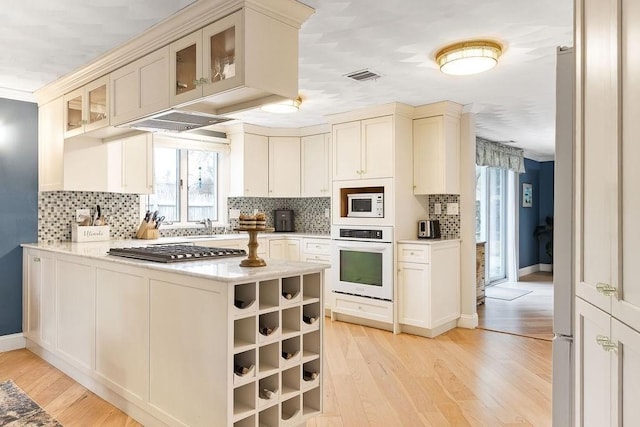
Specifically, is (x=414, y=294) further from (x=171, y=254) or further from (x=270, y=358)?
(x=171, y=254)

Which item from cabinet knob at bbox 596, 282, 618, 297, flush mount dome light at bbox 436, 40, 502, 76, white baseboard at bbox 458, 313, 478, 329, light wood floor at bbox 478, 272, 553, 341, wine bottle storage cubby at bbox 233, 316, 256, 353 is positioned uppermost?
flush mount dome light at bbox 436, 40, 502, 76

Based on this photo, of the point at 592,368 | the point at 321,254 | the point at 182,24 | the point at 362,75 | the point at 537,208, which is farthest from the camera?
the point at 537,208

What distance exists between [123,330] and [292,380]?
1124 mm

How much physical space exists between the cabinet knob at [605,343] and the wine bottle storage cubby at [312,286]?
4.65 ft

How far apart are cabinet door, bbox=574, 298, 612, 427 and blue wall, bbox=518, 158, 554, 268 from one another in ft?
25.4

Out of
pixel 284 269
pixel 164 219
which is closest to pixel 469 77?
pixel 284 269

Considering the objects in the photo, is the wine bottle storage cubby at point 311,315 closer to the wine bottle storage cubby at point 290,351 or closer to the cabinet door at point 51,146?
the wine bottle storage cubby at point 290,351

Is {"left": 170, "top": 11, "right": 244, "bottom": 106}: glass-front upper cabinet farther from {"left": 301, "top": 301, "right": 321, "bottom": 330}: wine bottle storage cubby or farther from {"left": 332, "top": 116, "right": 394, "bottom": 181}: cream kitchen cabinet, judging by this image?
{"left": 332, "top": 116, "right": 394, "bottom": 181}: cream kitchen cabinet

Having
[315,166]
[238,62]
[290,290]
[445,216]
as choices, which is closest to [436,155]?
[445,216]

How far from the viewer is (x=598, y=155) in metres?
1.37

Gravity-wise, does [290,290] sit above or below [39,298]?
above

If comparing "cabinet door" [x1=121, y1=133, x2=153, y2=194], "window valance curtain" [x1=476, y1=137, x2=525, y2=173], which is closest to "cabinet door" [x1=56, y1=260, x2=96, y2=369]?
"cabinet door" [x1=121, y1=133, x2=153, y2=194]

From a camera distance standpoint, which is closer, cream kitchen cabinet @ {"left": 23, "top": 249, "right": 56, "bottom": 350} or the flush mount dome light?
the flush mount dome light

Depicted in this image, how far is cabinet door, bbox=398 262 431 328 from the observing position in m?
4.39
